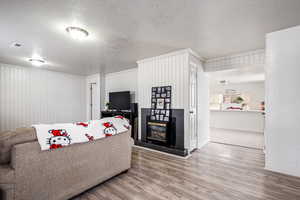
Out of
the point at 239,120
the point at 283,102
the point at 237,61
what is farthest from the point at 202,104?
the point at 239,120

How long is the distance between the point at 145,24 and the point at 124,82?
3472 mm

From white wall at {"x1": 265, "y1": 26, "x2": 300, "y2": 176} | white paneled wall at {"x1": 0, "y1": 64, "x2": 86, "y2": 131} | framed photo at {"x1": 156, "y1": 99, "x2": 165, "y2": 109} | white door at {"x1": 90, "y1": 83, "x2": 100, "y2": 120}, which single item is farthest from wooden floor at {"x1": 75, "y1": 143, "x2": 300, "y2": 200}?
white paneled wall at {"x1": 0, "y1": 64, "x2": 86, "y2": 131}

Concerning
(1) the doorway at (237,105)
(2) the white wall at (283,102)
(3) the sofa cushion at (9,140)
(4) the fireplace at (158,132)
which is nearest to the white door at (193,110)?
(4) the fireplace at (158,132)

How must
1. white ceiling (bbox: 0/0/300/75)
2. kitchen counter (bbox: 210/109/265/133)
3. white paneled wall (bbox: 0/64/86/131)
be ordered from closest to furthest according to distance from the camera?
white ceiling (bbox: 0/0/300/75) < white paneled wall (bbox: 0/64/86/131) < kitchen counter (bbox: 210/109/265/133)

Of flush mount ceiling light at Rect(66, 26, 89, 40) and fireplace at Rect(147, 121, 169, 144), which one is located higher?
flush mount ceiling light at Rect(66, 26, 89, 40)

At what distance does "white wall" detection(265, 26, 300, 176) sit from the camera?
2350 millimetres

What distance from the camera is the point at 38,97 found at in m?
5.34

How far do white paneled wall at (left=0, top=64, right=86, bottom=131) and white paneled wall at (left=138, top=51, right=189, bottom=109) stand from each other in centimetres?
404

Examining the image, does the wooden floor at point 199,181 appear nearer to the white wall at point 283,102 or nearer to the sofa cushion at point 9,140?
the white wall at point 283,102

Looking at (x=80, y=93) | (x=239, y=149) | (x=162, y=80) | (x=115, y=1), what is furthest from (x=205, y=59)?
(x=80, y=93)

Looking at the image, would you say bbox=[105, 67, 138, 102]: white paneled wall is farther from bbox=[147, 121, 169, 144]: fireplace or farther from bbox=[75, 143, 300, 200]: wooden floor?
bbox=[75, 143, 300, 200]: wooden floor

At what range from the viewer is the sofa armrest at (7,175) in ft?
4.01

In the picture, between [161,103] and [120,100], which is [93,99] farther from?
[161,103]

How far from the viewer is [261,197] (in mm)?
1829
